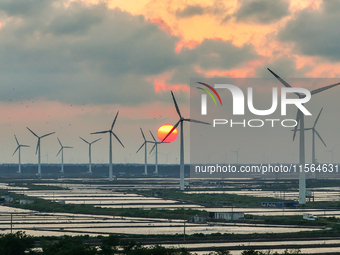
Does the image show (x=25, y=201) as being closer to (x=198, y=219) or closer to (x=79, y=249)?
(x=198, y=219)

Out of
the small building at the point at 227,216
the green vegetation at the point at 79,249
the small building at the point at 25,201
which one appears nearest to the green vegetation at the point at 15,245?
the green vegetation at the point at 79,249

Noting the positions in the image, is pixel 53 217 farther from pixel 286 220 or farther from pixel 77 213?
pixel 286 220

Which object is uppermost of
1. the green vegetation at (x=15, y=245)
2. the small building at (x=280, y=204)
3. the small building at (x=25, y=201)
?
the green vegetation at (x=15, y=245)

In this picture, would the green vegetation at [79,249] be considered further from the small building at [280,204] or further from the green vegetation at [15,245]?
the small building at [280,204]

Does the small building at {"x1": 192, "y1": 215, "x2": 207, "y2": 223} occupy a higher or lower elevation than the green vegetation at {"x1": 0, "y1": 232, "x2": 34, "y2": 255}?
lower

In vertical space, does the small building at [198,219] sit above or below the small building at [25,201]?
below

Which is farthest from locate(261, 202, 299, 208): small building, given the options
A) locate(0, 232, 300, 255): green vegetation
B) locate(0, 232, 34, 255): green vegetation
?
locate(0, 232, 34, 255): green vegetation

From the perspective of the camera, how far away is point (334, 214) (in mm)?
154625

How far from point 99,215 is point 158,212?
51.0 feet

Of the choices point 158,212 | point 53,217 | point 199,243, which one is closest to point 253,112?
point 199,243

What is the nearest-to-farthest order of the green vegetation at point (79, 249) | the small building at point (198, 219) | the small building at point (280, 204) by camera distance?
the green vegetation at point (79, 249)
the small building at point (198, 219)
the small building at point (280, 204)

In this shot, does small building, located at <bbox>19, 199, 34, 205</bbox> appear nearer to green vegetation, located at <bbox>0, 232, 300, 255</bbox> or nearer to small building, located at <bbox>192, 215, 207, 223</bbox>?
small building, located at <bbox>192, 215, 207, 223</bbox>

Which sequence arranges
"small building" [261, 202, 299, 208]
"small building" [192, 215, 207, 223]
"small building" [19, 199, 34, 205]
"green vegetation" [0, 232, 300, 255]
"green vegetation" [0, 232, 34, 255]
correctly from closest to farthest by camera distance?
"green vegetation" [0, 232, 300, 255], "green vegetation" [0, 232, 34, 255], "small building" [192, 215, 207, 223], "small building" [261, 202, 299, 208], "small building" [19, 199, 34, 205]

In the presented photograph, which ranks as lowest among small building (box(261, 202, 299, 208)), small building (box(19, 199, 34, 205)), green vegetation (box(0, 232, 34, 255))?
small building (box(261, 202, 299, 208))
